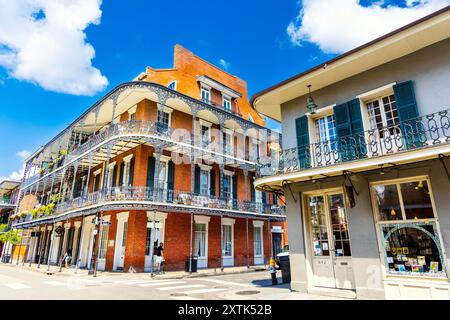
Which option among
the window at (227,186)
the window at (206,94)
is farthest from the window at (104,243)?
the window at (206,94)

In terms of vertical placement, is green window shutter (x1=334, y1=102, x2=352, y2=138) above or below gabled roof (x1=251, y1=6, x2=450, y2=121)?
below

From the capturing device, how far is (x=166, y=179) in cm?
1653

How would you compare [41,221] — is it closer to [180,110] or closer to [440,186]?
[180,110]

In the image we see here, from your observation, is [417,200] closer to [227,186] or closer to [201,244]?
[201,244]

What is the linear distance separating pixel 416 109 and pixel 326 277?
4.95 meters

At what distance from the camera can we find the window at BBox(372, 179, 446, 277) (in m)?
6.34

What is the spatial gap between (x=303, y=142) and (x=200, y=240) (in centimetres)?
1069

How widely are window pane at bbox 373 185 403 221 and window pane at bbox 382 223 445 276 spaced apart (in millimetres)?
245

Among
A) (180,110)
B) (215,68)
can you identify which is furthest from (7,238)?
(215,68)

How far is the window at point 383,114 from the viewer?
7566mm

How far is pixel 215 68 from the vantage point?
23688 millimetres

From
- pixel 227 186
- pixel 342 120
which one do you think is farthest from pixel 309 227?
pixel 227 186

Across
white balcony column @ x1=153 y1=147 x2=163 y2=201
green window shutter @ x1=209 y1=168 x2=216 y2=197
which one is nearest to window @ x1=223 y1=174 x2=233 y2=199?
green window shutter @ x1=209 y1=168 x2=216 y2=197

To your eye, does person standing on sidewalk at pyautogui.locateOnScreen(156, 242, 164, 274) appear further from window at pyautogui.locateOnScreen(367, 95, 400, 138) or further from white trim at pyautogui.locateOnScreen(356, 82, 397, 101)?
white trim at pyautogui.locateOnScreen(356, 82, 397, 101)
